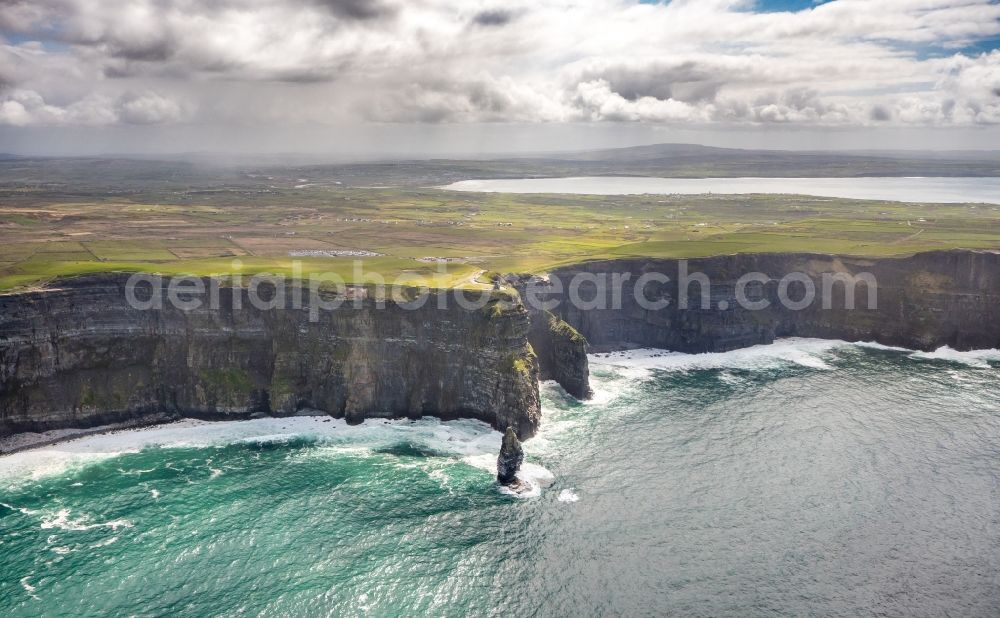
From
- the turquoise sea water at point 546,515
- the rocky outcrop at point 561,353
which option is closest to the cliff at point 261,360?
the rocky outcrop at point 561,353

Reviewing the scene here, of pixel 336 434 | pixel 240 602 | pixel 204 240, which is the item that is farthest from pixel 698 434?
pixel 204 240

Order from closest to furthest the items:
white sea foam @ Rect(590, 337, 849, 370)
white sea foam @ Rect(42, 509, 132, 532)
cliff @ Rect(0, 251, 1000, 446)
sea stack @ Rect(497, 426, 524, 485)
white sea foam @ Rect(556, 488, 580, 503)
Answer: white sea foam @ Rect(42, 509, 132, 532) < white sea foam @ Rect(556, 488, 580, 503) < sea stack @ Rect(497, 426, 524, 485) < cliff @ Rect(0, 251, 1000, 446) < white sea foam @ Rect(590, 337, 849, 370)

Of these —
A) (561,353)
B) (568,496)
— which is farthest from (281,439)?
(561,353)

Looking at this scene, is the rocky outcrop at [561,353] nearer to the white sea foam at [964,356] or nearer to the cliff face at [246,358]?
the cliff face at [246,358]

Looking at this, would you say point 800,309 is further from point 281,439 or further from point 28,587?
point 28,587

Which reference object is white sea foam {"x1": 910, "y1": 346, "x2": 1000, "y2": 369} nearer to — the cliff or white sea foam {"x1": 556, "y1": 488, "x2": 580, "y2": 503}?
the cliff

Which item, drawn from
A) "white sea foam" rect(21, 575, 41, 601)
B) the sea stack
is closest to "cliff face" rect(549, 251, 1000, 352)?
the sea stack
